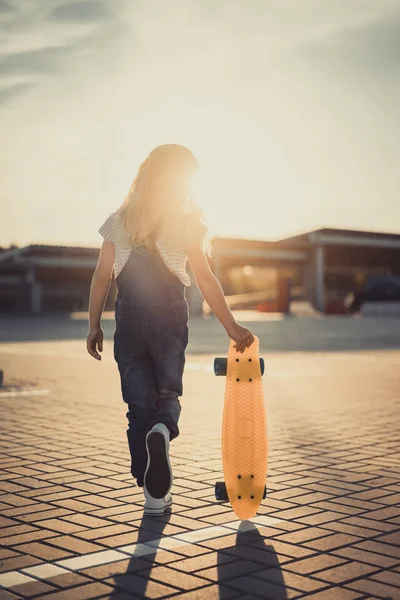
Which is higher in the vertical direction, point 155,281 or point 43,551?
point 155,281

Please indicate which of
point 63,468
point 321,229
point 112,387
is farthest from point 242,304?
point 63,468

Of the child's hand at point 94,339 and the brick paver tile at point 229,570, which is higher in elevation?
the child's hand at point 94,339

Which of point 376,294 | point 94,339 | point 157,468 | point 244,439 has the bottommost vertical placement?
point 376,294

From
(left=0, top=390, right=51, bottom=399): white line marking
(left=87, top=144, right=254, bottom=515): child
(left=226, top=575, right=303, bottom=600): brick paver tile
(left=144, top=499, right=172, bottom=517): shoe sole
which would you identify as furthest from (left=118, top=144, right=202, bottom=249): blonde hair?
(left=0, top=390, right=51, bottom=399): white line marking

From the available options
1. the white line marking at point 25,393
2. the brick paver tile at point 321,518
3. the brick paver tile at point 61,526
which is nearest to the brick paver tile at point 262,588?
the brick paver tile at point 321,518

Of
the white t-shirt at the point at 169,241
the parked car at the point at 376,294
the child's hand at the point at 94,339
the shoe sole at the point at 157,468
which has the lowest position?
the parked car at the point at 376,294

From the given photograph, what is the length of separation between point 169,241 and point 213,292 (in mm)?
354

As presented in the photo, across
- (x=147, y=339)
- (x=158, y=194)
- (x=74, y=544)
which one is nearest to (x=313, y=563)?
(x=74, y=544)

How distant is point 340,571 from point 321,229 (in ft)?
175

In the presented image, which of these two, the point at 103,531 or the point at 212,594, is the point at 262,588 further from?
the point at 103,531

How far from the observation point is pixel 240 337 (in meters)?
3.80

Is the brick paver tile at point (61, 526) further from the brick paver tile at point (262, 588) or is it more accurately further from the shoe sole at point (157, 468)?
the brick paver tile at point (262, 588)

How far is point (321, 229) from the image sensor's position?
5541 cm

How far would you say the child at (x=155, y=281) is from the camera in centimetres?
402
